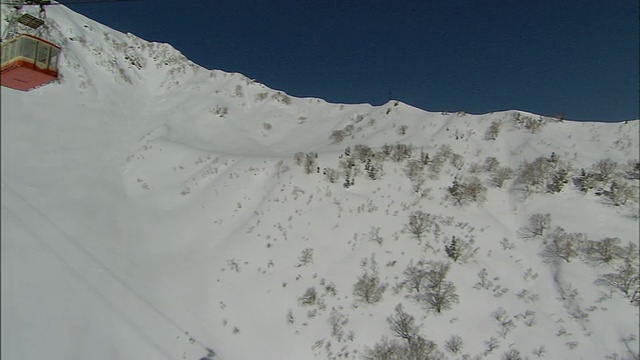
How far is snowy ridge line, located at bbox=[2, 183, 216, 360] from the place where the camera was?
1259cm

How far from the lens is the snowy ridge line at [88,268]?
12586 millimetres

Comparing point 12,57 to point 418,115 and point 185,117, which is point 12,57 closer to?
point 185,117

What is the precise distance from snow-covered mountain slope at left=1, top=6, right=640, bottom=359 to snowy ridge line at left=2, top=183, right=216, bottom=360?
7 cm

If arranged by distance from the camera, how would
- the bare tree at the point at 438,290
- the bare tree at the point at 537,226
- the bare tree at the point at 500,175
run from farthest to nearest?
the bare tree at the point at 500,175 < the bare tree at the point at 537,226 < the bare tree at the point at 438,290

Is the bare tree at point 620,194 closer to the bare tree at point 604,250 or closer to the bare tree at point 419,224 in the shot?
the bare tree at point 604,250

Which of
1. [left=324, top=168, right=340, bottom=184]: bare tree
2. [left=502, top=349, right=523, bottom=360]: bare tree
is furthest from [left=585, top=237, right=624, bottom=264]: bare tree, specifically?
[left=324, top=168, right=340, bottom=184]: bare tree

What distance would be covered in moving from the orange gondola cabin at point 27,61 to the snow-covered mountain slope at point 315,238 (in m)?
1.73

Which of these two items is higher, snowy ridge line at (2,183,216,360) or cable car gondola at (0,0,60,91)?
cable car gondola at (0,0,60,91)

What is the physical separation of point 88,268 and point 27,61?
7941 millimetres

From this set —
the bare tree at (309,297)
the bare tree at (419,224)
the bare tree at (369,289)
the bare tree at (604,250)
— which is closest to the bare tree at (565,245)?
the bare tree at (604,250)

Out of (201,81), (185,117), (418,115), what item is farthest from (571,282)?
(201,81)

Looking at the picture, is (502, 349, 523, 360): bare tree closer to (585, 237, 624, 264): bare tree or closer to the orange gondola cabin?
(585, 237, 624, 264): bare tree

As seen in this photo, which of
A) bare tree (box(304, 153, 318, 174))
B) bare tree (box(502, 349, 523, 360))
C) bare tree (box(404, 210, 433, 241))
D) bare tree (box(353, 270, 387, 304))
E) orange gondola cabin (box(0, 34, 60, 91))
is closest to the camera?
bare tree (box(502, 349, 523, 360))

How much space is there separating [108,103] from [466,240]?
28.5m
